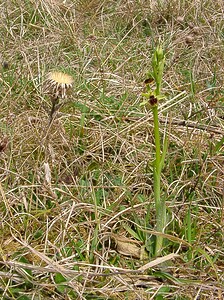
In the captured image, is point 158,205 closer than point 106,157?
Yes

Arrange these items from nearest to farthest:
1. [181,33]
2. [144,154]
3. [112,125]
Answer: [144,154]
[112,125]
[181,33]

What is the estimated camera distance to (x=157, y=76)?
122cm

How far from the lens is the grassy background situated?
1.31 m

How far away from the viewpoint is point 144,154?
1.72 m

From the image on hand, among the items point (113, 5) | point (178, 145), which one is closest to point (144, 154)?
point (178, 145)

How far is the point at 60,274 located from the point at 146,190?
0.43 meters

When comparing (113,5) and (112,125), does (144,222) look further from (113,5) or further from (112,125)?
(113,5)

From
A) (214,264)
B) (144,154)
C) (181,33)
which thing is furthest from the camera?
(181,33)

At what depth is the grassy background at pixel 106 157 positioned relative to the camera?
1.31m

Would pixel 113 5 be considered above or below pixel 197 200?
above

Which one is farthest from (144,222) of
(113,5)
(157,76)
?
(113,5)

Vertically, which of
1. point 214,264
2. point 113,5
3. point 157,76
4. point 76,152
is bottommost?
point 214,264

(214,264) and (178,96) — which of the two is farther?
(178,96)

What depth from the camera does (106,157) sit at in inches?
67.7
